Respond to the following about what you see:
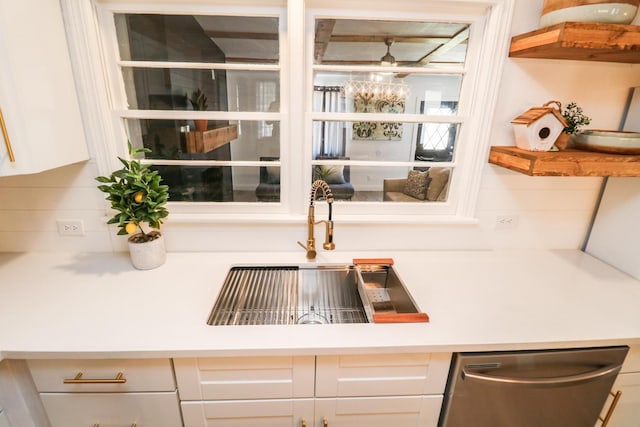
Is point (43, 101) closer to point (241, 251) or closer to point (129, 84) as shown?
point (129, 84)

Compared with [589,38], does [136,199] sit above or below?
below

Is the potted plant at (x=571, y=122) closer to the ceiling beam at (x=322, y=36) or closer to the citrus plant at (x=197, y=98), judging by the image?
the ceiling beam at (x=322, y=36)

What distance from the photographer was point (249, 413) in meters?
1.01

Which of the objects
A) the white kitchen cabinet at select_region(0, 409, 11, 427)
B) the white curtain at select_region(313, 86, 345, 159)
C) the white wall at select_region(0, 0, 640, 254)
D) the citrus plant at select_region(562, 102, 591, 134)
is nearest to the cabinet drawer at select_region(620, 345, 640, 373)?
the white wall at select_region(0, 0, 640, 254)

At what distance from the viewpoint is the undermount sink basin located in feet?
3.88

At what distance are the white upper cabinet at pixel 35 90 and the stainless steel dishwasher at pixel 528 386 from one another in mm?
1558

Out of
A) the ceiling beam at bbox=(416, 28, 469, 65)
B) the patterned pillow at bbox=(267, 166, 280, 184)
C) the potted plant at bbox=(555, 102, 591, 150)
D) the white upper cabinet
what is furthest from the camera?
the patterned pillow at bbox=(267, 166, 280, 184)

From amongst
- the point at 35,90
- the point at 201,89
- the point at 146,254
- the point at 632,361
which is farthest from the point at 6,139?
the point at 632,361

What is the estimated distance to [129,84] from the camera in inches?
53.3

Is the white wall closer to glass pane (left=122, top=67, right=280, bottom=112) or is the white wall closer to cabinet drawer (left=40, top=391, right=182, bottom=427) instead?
glass pane (left=122, top=67, right=280, bottom=112)

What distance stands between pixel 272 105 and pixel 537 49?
110 centimetres

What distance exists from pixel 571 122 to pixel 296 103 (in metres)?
1.19

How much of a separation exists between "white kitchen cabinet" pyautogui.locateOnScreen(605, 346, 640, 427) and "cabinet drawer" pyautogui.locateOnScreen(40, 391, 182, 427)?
5.26 feet

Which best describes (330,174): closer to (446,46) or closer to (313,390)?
(446,46)
